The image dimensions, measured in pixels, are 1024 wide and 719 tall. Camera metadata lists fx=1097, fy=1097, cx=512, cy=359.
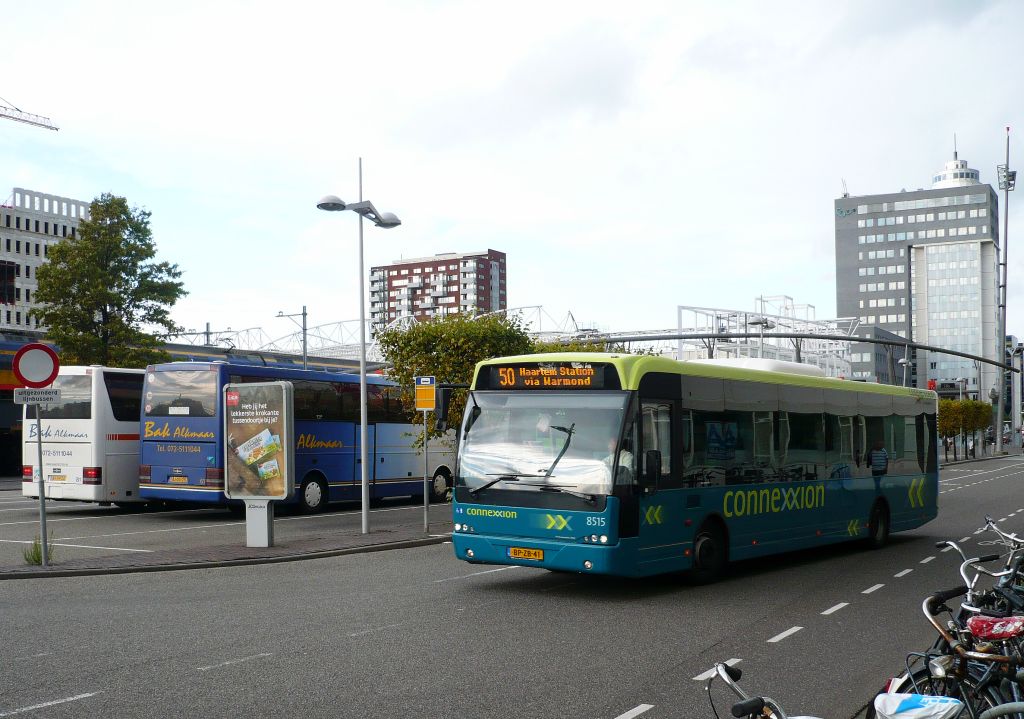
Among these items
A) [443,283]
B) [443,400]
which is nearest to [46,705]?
[443,400]

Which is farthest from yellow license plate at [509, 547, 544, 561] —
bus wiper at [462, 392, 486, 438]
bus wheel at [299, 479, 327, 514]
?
bus wheel at [299, 479, 327, 514]

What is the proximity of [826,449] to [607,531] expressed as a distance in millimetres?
5931

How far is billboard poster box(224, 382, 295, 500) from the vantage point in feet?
56.5

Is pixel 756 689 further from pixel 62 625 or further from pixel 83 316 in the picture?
pixel 83 316

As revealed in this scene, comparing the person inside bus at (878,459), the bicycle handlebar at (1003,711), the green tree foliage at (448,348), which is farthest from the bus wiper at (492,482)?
the green tree foliage at (448,348)

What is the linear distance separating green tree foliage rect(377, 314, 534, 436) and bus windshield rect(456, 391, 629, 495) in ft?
38.1

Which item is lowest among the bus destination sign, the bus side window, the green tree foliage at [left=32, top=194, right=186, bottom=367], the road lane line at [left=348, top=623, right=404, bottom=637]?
the road lane line at [left=348, top=623, right=404, bottom=637]

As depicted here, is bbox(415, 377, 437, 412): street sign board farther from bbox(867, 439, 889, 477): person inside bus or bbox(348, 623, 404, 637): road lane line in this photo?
bbox(348, 623, 404, 637): road lane line

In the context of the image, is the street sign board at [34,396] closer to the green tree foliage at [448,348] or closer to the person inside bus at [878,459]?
the green tree foliage at [448,348]

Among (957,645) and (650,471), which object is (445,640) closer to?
(650,471)

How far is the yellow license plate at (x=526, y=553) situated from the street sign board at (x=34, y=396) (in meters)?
6.95

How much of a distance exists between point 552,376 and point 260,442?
6737 mm

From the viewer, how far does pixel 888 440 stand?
18203 mm

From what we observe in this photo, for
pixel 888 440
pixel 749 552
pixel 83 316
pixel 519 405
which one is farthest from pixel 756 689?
pixel 83 316
